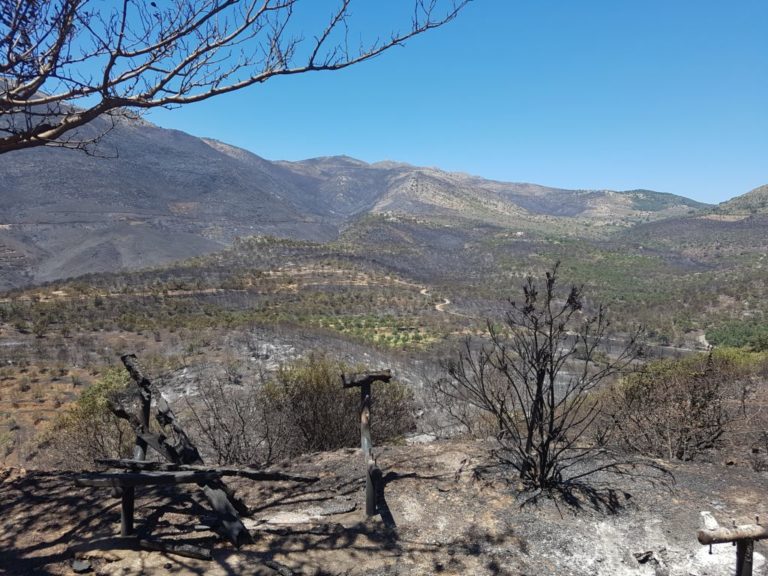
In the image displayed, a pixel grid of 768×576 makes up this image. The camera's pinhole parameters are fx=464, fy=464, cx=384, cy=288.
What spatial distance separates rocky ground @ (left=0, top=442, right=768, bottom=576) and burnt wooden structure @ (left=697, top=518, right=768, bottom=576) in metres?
1.59

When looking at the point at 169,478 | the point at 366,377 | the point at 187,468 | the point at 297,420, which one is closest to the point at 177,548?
the point at 169,478

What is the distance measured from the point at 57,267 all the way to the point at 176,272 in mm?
32807

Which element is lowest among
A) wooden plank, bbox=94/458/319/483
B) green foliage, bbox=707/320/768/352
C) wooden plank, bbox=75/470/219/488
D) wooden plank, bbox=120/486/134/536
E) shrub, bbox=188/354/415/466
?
green foliage, bbox=707/320/768/352

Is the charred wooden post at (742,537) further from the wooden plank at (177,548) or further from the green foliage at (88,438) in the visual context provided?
the green foliage at (88,438)

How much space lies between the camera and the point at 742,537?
2557mm

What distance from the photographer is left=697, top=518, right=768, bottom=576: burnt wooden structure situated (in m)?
2.51

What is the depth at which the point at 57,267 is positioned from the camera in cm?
7169

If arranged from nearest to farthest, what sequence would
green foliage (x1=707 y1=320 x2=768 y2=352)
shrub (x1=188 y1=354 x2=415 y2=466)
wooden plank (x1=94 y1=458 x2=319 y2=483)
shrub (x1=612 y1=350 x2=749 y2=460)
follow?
wooden plank (x1=94 y1=458 x2=319 y2=483), shrub (x1=612 y1=350 x2=749 y2=460), shrub (x1=188 y1=354 x2=415 y2=466), green foliage (x1=707 y1=320 x2=768 y2=352)

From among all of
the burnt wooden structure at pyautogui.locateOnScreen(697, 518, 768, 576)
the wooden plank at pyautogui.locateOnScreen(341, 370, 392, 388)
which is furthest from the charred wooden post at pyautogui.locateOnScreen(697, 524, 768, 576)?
the wooden plank at pyautogui.locateOnScreen(341, 370, 392, 388)

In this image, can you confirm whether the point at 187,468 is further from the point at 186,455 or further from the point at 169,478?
the point at 186,455

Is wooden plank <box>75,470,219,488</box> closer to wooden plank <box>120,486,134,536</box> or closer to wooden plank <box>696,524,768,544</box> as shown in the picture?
wooden plank <box>120,486,134,536</box>

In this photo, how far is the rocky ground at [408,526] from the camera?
4012mm

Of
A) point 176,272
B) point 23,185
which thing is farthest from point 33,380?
point 23,185

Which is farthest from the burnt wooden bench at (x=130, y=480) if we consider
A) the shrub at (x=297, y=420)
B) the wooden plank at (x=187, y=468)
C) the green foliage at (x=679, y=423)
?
the green foliage at (x=679, y=423)
